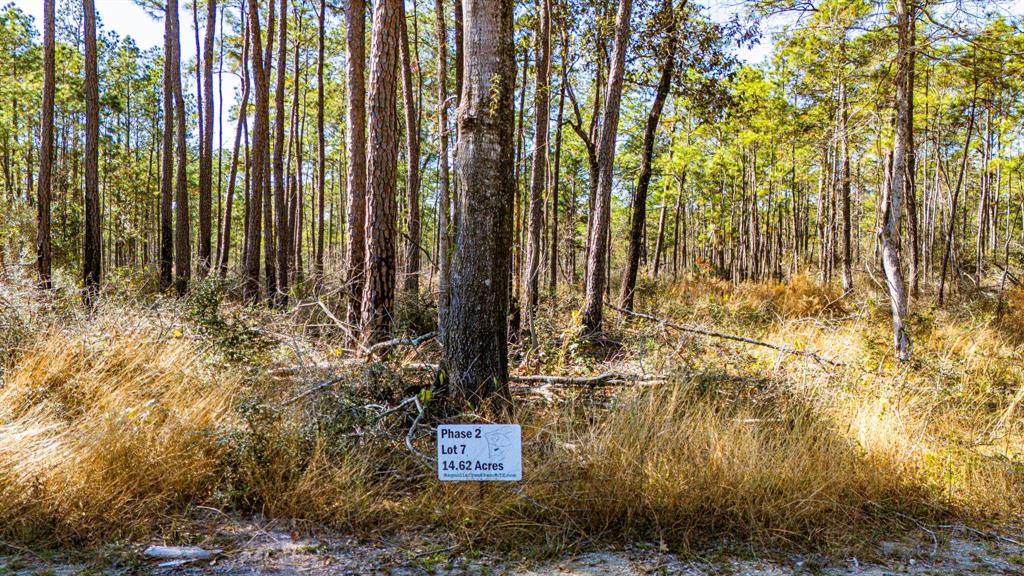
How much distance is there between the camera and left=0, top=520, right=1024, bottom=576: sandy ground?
8.68 ft

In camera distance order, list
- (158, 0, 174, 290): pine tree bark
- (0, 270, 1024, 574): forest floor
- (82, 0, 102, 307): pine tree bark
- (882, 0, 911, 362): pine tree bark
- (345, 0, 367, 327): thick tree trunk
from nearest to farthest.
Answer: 1. (0, 270, 1024, 574): forest floor
2. (882, 0, 911, 362): pine tree bark
3. (345, 0, 367, 327): thick tree trunk
4. (82, 0, 102, 307): pine tree bark
5. (158, 0, 174, 290): pine tree bark

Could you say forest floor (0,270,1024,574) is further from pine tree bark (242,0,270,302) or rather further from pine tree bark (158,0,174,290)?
pine tree bark (158,0,174,290)

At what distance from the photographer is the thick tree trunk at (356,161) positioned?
7090mm

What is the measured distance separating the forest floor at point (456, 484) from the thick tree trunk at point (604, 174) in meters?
3.36

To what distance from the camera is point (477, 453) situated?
298cm

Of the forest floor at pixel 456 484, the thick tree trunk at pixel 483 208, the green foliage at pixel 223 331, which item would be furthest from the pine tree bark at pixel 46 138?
the thick tree trunk at pixel 483 208

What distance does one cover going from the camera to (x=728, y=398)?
15.5 feet

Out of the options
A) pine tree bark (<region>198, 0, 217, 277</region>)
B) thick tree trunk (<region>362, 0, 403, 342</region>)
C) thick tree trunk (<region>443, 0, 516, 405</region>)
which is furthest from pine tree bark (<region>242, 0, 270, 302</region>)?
thick tree trunk (<region>443, 0, 516, 405</region>)

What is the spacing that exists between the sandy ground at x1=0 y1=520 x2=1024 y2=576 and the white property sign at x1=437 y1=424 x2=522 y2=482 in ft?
1.29

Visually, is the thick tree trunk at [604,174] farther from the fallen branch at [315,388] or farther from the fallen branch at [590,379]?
the fallen branch at [315,388]

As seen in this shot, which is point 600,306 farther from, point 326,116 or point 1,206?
point 326,116

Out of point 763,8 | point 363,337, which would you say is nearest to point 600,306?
point 363,337

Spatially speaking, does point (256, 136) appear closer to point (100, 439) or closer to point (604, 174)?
point (604, 174)

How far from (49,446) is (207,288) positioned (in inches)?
93.9
